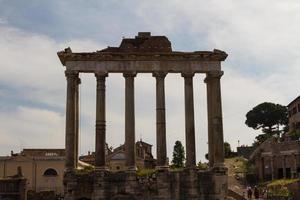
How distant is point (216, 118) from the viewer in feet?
104

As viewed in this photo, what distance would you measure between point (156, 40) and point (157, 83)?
267cm

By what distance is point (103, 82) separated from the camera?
3162 centimetres

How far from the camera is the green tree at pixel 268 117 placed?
83.3 metres

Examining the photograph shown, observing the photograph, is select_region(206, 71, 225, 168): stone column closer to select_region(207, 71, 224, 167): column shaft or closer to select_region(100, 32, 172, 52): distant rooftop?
select_region(207, 71, 224, 167): column shaft

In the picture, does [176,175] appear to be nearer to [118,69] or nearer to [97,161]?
[97,161]

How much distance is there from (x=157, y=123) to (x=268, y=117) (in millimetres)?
54718

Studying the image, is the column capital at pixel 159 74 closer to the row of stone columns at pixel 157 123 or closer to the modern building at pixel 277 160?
the row of stone columns at pixel 157 123

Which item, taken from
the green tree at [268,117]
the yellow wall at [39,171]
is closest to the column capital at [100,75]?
the yellow wall at [39,171]

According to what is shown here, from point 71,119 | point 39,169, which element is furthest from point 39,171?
point 71,119

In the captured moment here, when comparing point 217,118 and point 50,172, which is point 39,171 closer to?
point 50,172

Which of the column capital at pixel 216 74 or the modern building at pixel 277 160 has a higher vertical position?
the column capital at pixel 216 74

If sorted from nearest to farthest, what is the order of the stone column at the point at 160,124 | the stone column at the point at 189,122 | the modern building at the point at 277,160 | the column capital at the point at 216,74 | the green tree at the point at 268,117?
1. the stone column at the point at 160,124
2. the stone column at the point at 189,122
3. the column capital at the point at 216,74
4. the modern building at the point at 277,160
5. the green tree at the point at 268,117

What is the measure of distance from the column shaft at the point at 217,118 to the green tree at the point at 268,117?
51.9m

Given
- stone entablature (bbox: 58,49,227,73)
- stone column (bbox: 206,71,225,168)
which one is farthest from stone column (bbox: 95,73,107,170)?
stone column (bbox: 206,71,225,168)
